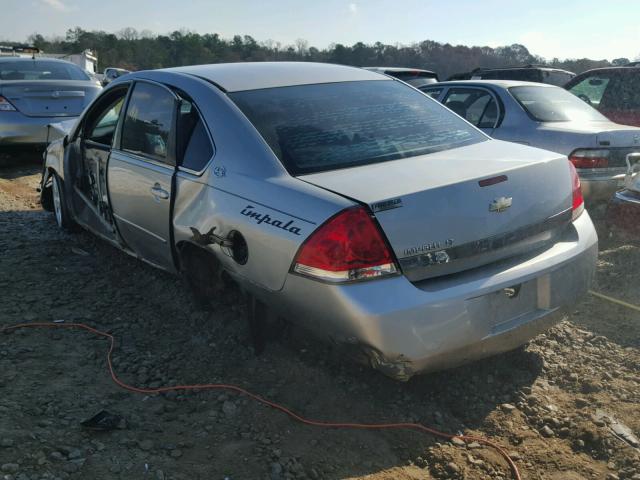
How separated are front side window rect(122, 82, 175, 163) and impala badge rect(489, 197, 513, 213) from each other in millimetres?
1911

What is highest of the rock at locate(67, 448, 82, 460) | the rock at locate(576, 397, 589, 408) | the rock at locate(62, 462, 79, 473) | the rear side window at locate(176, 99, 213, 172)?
the rear side window at locate(176, 99, 213, 172)

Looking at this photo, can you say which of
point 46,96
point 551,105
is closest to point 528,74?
point 551,105

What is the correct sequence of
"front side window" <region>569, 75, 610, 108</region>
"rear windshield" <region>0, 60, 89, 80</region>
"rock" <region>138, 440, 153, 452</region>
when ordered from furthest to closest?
"rear windshield" <region>0, 60, 89, 80</region>
"front side window" <region>569, 75, 610, 108</region>
"rock" <region>138, 440, 153, 452</region>

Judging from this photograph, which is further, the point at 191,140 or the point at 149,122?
the point at 149,122

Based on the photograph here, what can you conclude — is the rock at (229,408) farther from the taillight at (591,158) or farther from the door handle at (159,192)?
the taillight at (591,158)

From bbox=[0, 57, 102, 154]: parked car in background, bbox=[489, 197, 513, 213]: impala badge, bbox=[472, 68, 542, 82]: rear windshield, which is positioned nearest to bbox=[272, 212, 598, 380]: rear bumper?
bbox=[489, 197, 513, 213]: impala badge

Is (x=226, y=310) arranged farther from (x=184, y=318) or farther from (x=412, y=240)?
(x=412, y=240)

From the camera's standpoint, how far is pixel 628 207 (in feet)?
15.6

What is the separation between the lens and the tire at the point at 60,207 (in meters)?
5.55

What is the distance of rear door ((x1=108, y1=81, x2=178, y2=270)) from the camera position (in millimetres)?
3707

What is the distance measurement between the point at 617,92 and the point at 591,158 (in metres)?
2.87

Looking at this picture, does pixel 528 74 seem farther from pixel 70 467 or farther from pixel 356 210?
pixel 70 467

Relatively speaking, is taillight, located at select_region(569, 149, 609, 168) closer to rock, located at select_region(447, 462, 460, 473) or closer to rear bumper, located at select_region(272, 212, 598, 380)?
rear bumper, located at select_region(272, 212, 598, 380)

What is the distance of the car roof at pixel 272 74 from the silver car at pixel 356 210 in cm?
2
